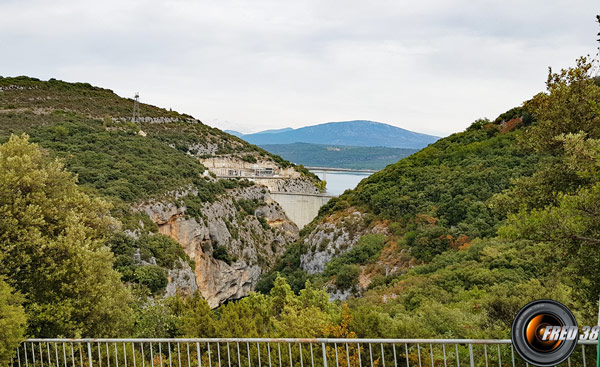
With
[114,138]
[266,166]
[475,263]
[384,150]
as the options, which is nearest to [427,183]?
[475,263]

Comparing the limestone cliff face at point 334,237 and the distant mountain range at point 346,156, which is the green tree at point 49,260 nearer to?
the limestone cliff face at point 334,237

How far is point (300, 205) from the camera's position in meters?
40.0

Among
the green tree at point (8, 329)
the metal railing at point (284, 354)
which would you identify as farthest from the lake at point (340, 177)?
the green tree at point (8, 329)

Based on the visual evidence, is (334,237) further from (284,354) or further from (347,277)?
(284,354)

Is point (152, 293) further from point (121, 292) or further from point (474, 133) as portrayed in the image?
point (474, 133)

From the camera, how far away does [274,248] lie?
32.9 m

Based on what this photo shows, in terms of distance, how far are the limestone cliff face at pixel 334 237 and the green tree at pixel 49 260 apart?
43.3 feet

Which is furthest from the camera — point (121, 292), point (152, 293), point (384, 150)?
point (384, 150)

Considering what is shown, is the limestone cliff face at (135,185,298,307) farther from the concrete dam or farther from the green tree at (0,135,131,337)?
the green tree at (0,135,131,337)

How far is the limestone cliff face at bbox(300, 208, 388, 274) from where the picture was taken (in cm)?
2003

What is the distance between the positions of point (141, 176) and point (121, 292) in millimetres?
18590

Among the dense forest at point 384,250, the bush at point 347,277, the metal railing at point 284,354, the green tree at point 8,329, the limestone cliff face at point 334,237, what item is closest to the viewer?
the metal railing at point 284,354

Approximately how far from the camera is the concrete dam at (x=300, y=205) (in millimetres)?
39344

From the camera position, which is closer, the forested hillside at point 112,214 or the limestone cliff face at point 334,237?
the forested hillside at point 112,214
